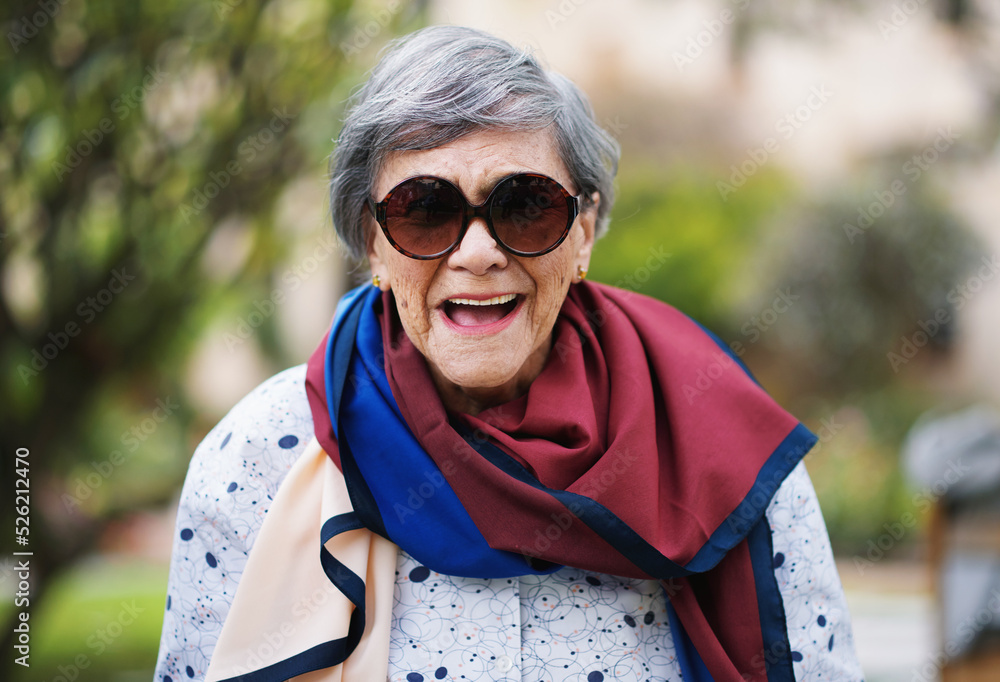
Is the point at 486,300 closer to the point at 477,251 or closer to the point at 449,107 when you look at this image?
the point at 477,251

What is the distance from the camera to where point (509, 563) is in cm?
164

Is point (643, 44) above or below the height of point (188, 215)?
above

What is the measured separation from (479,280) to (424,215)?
0.18 metres

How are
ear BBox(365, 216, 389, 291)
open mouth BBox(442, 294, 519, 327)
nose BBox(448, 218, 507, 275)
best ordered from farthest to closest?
1. ear BBox(365, 216, 389, 291)
2. open mouth BBox(442, 294, 519, 327)
3. nose BBox(448, 218, 507, 275)

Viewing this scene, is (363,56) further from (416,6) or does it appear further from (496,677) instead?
(496,677)

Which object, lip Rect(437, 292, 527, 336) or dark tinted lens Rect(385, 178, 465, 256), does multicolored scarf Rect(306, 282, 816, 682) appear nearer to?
lip Rect(437, 292, 527, 336)

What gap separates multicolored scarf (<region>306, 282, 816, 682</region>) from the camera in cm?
165

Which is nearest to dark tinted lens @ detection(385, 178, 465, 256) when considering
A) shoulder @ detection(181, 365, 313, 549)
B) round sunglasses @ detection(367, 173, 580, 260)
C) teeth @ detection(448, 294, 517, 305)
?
round sunglasses @ detection(367, 173, 580, 260)

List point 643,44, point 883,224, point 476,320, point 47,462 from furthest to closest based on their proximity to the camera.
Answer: point 643,44 → point 883,224 → point 47,462 → point 476,320

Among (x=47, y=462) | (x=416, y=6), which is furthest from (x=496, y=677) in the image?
(x=416, y=6)

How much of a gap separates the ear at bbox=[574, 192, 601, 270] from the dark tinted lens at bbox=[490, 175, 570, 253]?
22 centimetres

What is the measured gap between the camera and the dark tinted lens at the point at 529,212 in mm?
1625

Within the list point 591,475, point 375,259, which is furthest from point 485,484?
point 375,259

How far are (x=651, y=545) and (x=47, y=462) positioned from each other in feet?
10.7
